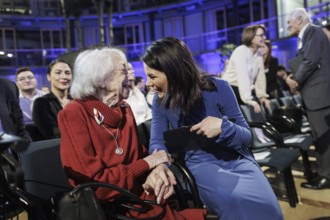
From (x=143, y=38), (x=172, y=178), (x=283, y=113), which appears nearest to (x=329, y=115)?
(x=283, y=113)

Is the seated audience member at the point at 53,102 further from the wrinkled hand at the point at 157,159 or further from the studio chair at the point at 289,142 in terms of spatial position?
the studio chair at the point at 289,142

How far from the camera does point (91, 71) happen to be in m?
1.92

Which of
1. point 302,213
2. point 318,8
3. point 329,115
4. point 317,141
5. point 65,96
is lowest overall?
point 302,213

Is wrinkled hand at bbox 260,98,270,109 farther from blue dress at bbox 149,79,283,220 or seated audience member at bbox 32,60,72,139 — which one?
blue dress at bbox 149,79,283,220

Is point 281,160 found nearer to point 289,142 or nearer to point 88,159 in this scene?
A: point 289,142

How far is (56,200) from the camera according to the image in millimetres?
1679

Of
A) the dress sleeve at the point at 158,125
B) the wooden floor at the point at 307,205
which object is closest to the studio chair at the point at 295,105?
the wooden floor at the point at 307,205

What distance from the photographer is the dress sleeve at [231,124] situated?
6.26 feet

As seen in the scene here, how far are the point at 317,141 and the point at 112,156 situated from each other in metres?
2.65

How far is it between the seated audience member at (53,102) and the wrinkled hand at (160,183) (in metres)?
1.60

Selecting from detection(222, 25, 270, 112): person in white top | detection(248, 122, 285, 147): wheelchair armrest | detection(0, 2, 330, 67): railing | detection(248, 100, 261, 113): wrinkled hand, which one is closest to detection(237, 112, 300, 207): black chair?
detection(248, 122, 285, 147): wheelchair armrest

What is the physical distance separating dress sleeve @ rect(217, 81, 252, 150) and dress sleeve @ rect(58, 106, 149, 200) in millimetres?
450

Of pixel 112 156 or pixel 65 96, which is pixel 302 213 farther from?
pixel 65 96

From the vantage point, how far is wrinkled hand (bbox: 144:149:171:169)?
191 centimetres
